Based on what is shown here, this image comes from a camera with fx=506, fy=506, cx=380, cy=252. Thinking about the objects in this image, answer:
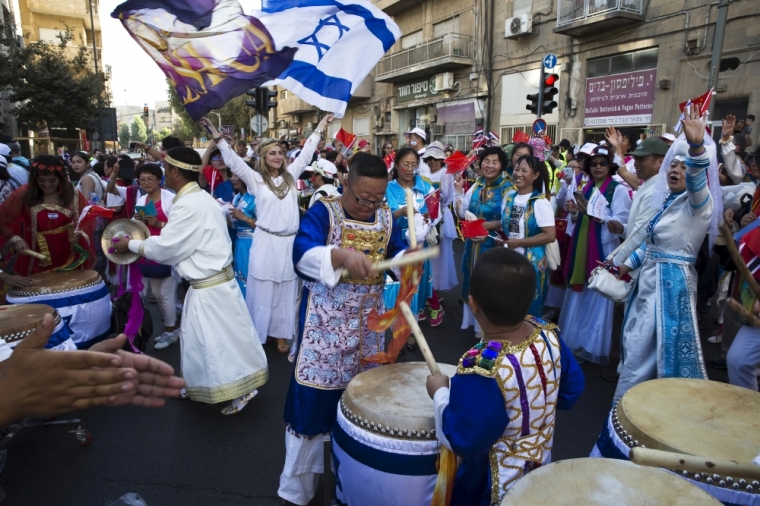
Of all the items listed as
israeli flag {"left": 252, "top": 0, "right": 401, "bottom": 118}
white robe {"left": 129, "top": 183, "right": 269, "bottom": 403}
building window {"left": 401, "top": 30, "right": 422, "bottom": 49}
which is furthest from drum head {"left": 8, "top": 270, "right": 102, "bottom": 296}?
building window {"left": 401, "top": 30, "right": 422, "bottom": 49}

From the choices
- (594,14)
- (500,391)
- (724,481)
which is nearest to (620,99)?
(594,14)

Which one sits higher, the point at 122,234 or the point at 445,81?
the point at 445,81

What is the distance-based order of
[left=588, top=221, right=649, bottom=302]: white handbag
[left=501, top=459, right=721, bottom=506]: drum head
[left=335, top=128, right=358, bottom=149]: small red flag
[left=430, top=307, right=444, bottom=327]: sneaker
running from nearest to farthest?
[left=501, top=459, right=721, bottom=506]: drum head
[left=588, top=221, right=649, bottom=302]: white handbag
[left=430, top=307, right=444, bottom=327]: sneaker
[left=335, top=128, right=358, bottom=149]: small red flag

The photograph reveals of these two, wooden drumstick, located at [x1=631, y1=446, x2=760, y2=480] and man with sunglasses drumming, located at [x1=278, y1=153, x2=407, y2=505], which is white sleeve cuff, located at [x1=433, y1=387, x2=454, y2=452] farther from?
man with sunglasses drumming, located at [x1=278, y1=153, x2=407, y2=505]

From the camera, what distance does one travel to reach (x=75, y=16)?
42969 mm

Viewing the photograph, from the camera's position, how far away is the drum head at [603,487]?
1.60 meters

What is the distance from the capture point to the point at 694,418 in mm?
2125

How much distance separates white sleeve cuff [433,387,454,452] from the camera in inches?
73.2

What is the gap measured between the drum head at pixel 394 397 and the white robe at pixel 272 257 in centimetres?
274

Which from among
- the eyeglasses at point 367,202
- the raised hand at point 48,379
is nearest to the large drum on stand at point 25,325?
the raised hand at point 48,379

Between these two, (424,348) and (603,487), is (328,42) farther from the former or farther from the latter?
(603,487)

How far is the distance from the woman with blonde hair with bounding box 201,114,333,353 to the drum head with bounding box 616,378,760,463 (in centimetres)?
364

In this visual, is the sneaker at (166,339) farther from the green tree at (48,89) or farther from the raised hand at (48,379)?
the green tree at (48,89)

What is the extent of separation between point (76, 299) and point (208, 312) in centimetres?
116
